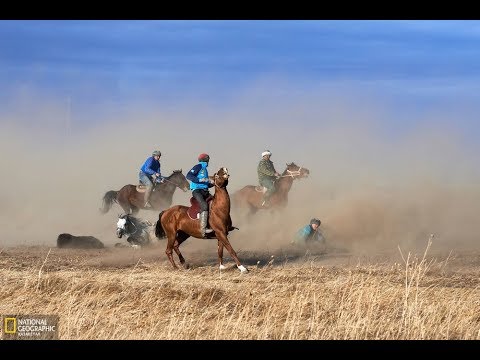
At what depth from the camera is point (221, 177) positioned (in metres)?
20.7

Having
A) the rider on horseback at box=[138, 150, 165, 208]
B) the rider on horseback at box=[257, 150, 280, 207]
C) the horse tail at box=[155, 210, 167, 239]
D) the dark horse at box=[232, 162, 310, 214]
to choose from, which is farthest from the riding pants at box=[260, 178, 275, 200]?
the horse tail at box=[155, 210, 167, 239]

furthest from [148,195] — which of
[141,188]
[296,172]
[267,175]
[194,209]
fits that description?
[194,209]

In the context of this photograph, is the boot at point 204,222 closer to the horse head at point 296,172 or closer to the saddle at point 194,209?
the saddle at point 194,209

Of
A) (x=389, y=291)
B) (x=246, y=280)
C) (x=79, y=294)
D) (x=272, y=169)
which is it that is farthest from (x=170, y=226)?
(x=272, y=169)

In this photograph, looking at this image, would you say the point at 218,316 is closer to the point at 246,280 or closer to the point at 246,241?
the point at 246,280

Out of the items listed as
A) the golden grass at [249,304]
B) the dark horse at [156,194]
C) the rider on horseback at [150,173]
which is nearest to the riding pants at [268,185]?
the dark horse at [156,194]

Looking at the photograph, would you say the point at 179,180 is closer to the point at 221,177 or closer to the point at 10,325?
the point at 221,177

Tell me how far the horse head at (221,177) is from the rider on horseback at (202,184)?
0.60 feet

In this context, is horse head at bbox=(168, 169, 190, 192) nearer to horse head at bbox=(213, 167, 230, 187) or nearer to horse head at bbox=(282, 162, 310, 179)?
horse head at bbox=(282, 162, 310, 179)

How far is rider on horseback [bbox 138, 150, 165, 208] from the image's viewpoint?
28477mm

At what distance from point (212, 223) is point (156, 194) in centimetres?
938

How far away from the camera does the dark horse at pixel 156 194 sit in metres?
30.3

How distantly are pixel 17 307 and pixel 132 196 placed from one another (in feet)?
52.0

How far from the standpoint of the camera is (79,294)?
16297 millimetres
